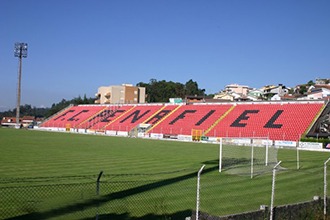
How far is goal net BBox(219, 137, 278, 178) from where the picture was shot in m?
17.6

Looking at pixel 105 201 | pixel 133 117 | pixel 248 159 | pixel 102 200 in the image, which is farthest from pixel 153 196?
pixel 133 117

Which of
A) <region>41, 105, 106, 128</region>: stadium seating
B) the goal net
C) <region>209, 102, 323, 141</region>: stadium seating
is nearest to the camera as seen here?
the goal net

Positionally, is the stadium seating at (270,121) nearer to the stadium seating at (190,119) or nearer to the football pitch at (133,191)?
the stadium seating at (190,119)

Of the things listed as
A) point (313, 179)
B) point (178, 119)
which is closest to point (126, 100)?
point (178, 119)

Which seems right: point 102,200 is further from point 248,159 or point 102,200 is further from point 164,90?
point 164,90

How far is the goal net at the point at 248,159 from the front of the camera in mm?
17609

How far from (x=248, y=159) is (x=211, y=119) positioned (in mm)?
35794

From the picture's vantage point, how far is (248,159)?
67.5 feet

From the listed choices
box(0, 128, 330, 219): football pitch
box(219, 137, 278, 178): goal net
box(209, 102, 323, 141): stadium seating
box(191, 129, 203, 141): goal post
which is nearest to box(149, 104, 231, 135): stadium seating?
box(191, 129, 203, 141): goal post

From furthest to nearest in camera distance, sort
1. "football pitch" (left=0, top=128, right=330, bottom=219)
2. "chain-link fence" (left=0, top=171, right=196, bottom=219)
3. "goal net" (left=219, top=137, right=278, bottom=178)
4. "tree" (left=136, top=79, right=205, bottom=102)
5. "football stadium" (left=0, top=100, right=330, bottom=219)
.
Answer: "tree" (left=136, top=79, right=205, bottom=102) → "goal net" (left=219, top=137, right=278, bottom=178) → "football stadium" (left=0, top=100, right=330, bottom=219) → "football pitch" (left=0, top=128, right=330, bottom=219) → "chain-link fence" (left=0, top=171, right=196, bottom=219)

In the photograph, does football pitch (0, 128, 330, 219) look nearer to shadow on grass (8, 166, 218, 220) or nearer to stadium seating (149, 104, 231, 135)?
shadow on grass (8, 166, 218, 220)

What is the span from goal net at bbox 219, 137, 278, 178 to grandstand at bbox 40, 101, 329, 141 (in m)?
22.1

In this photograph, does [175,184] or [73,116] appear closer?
[175,184]

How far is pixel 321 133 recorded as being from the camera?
43.2 m
